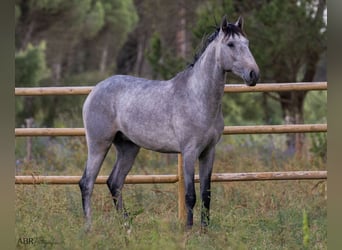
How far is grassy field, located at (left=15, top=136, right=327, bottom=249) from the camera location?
3.57 m

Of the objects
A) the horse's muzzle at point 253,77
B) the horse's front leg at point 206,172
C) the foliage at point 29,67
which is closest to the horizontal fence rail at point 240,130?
the horse's front leg at point 206,172

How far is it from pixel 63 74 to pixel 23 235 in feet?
56.8

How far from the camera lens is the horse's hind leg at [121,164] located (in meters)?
5.16

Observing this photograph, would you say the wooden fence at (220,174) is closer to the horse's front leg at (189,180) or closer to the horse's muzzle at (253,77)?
the horse's front leg at (189,180)

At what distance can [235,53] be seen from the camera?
4.46 metres

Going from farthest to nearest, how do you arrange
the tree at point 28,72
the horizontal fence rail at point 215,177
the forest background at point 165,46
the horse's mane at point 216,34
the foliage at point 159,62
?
the tree at point 28,72 → the foliage at point 159,62 → the forest background at point 165,46 → the horizontal fence rail at point 215,177 → the horse's mane at point 216,34

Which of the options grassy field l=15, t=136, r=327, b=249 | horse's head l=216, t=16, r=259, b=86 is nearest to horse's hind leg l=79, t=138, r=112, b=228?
grassy field l=15, t=136, r=327, b=249

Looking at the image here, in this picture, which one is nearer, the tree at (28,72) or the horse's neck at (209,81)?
the horse's neck at (209,81)

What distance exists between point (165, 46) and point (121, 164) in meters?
9.02

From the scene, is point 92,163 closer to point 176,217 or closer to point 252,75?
point 176,217

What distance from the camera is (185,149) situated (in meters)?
4.64

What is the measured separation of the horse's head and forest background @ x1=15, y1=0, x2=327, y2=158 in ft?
1.33

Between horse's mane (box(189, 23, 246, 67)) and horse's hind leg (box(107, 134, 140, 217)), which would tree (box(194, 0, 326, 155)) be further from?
horse's mane (box(189, 23, 246, 67))

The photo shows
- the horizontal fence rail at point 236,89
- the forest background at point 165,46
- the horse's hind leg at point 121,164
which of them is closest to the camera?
the horse's hind leg at point 121,164
